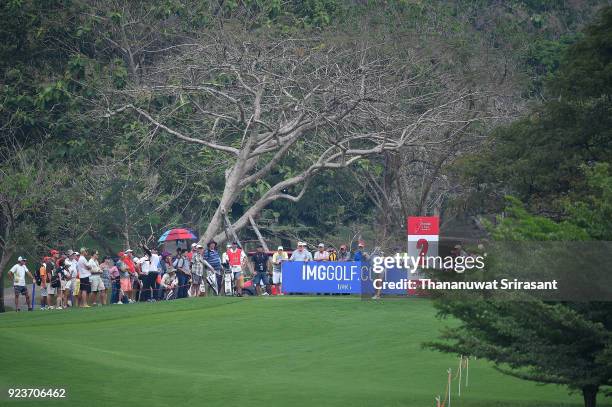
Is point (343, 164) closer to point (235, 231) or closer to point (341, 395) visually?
point (235, 231)

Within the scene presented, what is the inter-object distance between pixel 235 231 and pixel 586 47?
649 inches

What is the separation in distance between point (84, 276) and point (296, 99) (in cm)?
1226

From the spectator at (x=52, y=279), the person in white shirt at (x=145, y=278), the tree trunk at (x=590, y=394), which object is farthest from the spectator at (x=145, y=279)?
the tree trunk at (x=590, y=394)

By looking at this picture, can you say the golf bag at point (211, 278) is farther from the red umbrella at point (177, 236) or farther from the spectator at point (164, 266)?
the red umbrella at point (177, 236)

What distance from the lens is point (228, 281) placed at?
38.5 metres

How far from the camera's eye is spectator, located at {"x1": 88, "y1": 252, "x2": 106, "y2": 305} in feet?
119

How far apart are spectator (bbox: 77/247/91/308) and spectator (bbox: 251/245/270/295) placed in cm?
534

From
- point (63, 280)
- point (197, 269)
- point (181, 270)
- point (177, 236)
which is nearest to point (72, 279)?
point (63, 280)

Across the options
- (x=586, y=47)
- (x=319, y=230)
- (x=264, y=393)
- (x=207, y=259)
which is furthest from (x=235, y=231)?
(x=264, y=393)

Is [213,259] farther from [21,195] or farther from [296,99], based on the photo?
[296,99]

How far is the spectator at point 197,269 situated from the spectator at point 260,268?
1655mm

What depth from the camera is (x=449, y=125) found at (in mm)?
47281

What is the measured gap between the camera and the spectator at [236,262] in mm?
37656

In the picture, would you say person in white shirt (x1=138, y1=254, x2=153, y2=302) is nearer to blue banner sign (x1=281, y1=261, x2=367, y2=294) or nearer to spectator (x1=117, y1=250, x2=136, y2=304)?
spectator (x1=117, y1=250, x2=136, y2=304)
